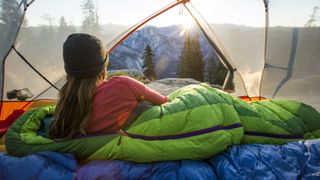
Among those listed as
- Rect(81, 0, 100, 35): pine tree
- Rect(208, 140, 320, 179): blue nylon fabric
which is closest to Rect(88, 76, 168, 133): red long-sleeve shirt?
Rect(208, 140, 320, 179): blue nylon fabric

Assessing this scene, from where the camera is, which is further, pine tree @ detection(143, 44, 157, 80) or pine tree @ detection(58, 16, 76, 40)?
pine tree @ detection(143, 44, 157, 80)

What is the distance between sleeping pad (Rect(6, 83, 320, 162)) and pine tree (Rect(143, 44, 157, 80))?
2902mm

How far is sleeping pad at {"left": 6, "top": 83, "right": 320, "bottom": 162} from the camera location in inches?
58.9

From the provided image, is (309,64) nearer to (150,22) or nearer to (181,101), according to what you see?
(181,101)

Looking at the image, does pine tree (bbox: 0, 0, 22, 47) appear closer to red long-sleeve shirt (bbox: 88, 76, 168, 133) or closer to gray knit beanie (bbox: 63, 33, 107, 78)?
gray knit beanie (bbox: 63, 33, 107, 78)

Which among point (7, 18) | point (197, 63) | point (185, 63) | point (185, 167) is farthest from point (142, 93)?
point (197, 63)

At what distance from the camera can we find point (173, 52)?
195 inches

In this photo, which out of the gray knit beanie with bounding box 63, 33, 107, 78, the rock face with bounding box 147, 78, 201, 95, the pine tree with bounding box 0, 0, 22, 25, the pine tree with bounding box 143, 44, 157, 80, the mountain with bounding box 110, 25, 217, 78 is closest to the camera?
the gray knit beanie with bounding box 63, 33, 107, 78

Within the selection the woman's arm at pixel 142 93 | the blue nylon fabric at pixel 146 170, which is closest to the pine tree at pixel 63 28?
the woman's arm at pixel 142 93

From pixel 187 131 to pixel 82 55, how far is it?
57cm

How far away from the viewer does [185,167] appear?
1450 mm

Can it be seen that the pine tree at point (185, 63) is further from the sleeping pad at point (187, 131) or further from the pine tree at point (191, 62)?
the sleeping pad at point (187, 131)

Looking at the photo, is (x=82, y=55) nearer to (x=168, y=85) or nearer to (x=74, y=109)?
(x=74, y=109)

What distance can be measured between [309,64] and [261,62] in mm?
618
